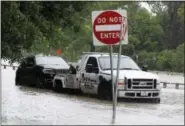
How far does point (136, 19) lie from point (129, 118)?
56.5 metres

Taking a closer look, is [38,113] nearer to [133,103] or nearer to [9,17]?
[9,17]

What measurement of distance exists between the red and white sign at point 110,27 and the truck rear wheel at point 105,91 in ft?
26.5

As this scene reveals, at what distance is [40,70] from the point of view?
2434 centimetres

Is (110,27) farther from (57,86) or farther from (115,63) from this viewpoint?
(57,86)

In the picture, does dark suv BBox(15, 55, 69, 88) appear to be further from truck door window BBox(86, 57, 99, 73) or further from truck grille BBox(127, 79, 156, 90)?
truck grille BBox(127, 79, 156, 90)

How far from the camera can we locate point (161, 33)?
2830 inches

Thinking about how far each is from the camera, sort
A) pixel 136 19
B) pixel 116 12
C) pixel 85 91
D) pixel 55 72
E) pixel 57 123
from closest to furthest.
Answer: pixel 116 12
pixel 57 123
pixel 85 91
pixel 55 72
pixel 136 19

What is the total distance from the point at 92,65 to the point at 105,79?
1.60 m

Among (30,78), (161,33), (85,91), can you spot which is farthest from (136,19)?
(85,91)

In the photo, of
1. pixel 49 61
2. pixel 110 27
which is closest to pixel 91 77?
pixel 49 61

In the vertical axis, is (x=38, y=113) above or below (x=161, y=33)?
below

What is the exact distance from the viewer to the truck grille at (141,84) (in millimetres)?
17703

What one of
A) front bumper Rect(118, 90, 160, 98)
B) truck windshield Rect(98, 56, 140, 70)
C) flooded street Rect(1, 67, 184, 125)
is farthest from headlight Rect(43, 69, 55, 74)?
front bumper Rect(118, 90, 160, 98)

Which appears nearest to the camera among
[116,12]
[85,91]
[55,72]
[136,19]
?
[116,12]
